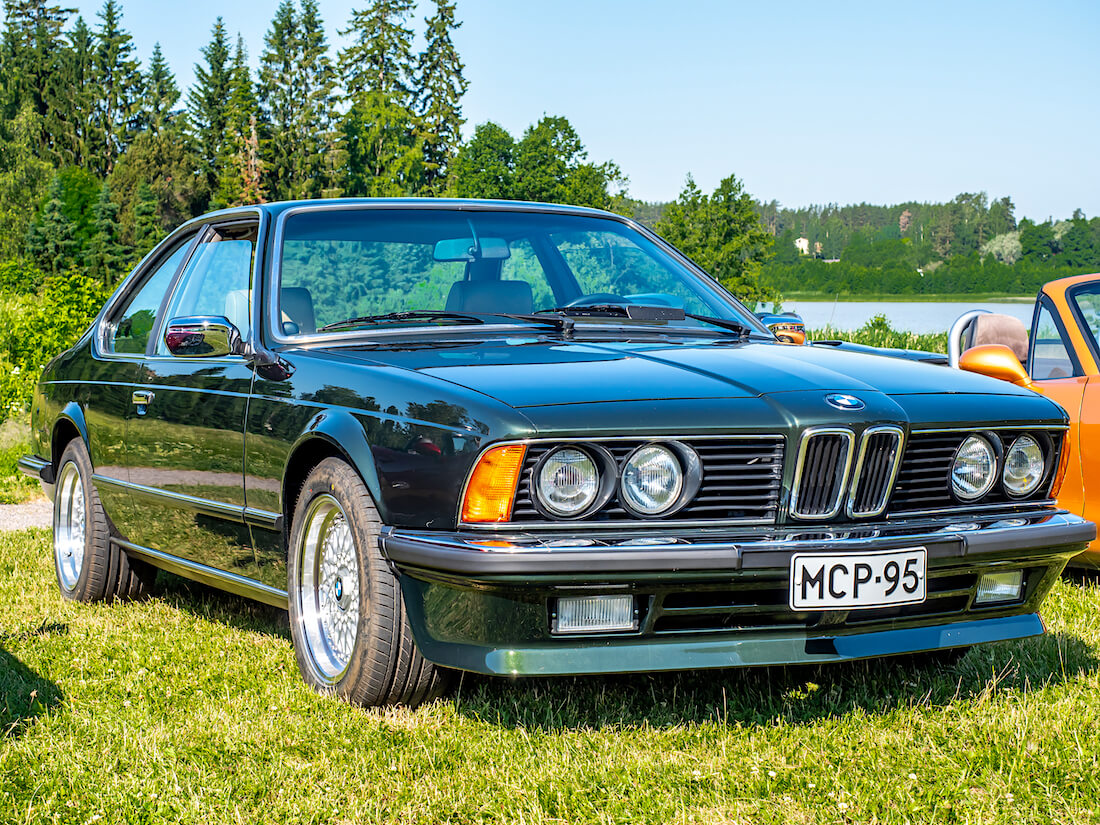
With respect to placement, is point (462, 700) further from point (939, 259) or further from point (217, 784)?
point (939, 259)

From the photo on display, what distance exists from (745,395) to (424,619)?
1.05 metres

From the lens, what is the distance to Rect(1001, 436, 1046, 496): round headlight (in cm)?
392

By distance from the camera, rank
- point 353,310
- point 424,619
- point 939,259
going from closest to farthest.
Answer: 1. point 424,619
2. point 353,310
3. point 939,259

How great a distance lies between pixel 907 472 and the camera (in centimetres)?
370

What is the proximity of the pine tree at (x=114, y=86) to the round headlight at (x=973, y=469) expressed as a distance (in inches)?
3389

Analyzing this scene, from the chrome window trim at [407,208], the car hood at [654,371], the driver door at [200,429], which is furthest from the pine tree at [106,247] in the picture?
the car hood at [654,371]

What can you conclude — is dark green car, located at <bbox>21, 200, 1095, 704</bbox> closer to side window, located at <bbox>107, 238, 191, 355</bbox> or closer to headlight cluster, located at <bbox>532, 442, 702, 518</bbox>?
headlight cluster, located at <bbox>532, 442, 702, 518</bbox>

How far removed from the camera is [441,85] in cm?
6994

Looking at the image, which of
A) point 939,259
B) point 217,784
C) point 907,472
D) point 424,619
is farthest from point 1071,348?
point 939,259

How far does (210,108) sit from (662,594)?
8686cm

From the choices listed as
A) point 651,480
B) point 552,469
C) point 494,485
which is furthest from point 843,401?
point 494,485

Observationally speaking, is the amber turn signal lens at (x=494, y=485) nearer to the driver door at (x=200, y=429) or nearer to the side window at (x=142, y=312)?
the driver door at (x=200, y=429)

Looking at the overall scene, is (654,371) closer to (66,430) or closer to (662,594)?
(662,594)

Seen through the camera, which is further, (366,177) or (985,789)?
(366,177)
